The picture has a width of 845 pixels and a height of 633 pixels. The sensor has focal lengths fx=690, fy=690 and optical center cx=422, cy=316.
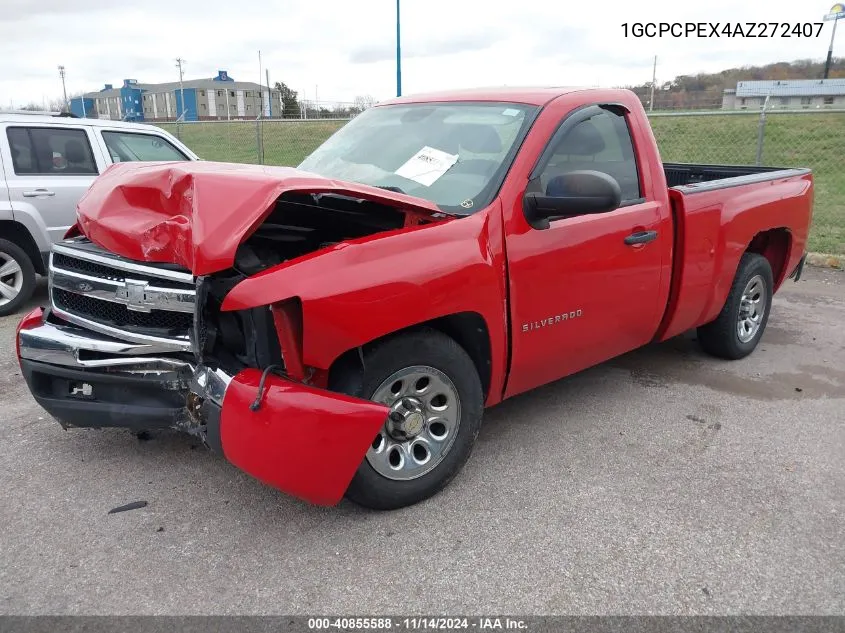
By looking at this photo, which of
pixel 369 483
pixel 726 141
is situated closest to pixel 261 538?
pixel 369 483

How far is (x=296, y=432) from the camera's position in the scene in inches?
101

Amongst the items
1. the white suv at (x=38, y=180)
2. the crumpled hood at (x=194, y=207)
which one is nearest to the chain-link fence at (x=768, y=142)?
the white suv at (x=38, y=180)

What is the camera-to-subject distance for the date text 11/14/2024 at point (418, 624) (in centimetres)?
239

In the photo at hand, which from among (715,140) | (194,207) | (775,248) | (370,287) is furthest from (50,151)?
(715,140)

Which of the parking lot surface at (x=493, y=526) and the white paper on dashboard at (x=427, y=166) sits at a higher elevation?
the white paper on dashboard at (x=427, y=166)

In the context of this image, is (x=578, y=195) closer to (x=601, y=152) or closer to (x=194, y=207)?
(x=601, y=152)

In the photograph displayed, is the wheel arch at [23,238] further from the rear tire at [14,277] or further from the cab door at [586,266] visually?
the cab door at [586,266]

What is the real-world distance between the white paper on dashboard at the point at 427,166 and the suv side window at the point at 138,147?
4.22m

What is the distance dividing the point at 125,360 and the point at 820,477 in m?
3.32

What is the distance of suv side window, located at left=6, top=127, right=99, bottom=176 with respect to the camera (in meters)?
6.43

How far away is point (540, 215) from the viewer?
10.8 ft

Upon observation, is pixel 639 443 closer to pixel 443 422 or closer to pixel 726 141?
pixel 443 422

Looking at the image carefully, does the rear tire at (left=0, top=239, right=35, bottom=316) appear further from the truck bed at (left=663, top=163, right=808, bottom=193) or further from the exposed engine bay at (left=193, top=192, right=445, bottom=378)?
the truck bed at (left=663, top=163, right=808, bottom=193)

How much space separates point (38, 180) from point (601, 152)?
5278 mm
